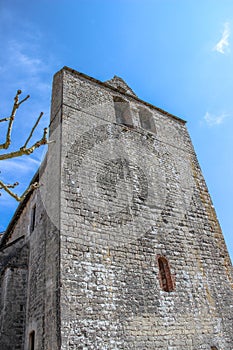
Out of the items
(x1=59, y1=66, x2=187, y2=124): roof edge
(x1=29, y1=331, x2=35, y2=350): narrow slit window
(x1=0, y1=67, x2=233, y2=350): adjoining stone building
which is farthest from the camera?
(x1=59, y1=66, x2=187, y2=124): roof edge

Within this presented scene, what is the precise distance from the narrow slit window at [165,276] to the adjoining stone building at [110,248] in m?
0.03

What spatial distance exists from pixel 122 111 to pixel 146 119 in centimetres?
124

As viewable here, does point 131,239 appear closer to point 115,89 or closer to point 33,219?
point 33,219

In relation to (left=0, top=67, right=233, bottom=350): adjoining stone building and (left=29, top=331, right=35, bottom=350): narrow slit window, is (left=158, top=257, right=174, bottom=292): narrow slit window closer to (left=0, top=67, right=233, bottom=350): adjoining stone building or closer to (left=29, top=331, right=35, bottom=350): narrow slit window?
(left=0, top=67, right=233, bottom=350): adjoining stone building

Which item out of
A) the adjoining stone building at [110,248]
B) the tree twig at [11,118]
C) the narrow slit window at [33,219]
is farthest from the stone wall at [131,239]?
the tree twig at [11,118]

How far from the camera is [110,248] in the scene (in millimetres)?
7129

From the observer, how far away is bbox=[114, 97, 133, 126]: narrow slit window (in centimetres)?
1095

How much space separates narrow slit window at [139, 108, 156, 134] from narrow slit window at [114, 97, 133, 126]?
81cm

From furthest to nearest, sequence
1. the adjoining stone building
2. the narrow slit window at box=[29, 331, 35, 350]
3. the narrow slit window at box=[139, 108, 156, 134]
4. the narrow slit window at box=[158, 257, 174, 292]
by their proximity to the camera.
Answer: the narrow slit window at box=[139, 108, 156, 134] < the narrow slit window at box=[158, 257, 174, 292] < the narrow slit window at box=[29, 331, 35, 350] < the adjoining stone building

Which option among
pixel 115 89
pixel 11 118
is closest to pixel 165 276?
pixel 11 118

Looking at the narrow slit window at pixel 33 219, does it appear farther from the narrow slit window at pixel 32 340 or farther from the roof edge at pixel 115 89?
the roof edge at pixel 115 89

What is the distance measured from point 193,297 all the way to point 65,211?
13.8ft

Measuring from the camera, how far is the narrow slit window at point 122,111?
431 inches

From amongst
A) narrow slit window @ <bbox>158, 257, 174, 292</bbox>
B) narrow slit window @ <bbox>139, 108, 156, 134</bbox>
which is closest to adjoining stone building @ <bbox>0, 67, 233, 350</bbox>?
narrow slit window @ <bbox>158, 257, 174, 292</bbox>
